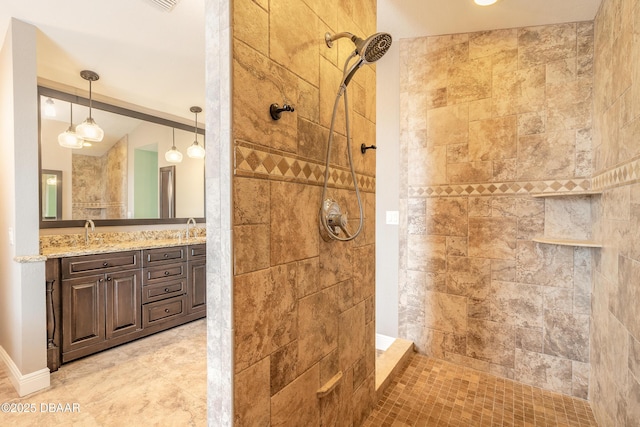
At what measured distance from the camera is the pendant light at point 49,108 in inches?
109

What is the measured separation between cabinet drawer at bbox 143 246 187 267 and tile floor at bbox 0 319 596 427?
0.91 meters

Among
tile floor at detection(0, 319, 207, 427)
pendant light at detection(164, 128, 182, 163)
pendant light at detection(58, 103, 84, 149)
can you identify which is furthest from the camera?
pendant light at detection(164, 128, 182, 163)

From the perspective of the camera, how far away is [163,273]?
307cm

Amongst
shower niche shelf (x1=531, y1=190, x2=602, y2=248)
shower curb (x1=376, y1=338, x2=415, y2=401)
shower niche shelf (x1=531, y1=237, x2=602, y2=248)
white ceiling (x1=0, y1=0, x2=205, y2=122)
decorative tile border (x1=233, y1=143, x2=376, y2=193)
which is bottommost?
shower curb (x1=376, y1=338, x2=415, y2=401)

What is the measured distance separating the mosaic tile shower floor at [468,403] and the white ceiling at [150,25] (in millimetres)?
2494

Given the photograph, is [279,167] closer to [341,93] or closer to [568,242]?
[341,93]

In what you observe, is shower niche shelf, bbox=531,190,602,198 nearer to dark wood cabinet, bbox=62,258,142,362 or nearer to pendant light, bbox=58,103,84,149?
dark wood cabinet, bbox=62,258,142,362

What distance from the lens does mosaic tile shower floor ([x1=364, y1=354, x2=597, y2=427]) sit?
1.68 metres

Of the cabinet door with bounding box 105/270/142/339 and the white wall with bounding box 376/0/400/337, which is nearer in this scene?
the white wall with bounding box 376/0/400/337

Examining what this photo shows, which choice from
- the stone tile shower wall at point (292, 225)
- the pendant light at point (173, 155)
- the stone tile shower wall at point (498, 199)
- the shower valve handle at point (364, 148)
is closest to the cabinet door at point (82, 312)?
the pendant light at point (173, 155)

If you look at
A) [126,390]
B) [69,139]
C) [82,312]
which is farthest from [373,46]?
[82,312]

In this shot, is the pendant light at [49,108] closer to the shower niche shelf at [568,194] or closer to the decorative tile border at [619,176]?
the shower niche shelf at [568,194]

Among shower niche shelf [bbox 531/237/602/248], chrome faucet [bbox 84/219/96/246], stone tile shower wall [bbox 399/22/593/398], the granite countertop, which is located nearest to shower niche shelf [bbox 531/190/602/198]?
stone tile shower wall [bbox 399/22/593/398]

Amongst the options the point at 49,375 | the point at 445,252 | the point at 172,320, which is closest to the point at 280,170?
the point at 445,252
